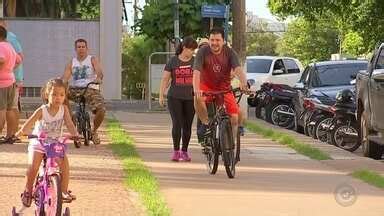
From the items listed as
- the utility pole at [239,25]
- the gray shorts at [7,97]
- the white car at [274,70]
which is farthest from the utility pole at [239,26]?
the white car at [274,70]

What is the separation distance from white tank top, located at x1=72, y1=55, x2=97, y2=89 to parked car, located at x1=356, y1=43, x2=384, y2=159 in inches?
162

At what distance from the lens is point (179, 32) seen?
22750 millimetres

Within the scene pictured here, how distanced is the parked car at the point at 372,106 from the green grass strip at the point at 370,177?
1875 mm

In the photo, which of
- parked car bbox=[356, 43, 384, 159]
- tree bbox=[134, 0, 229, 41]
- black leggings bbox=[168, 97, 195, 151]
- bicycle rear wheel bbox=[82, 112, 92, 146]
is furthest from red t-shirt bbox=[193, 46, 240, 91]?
tree bbox=[134, 0, 229, 41]

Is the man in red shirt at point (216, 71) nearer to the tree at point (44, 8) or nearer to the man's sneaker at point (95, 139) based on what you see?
the man's sneaker at point (95, 139)

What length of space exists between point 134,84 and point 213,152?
21359mm

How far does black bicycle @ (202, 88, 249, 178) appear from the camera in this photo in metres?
10.0

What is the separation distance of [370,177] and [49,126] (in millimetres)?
4364

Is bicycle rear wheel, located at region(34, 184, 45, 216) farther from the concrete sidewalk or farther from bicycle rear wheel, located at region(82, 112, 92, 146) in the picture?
bicycle rear wheel, located at region(82, 112, 92, 146)

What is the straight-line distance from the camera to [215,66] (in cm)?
1034

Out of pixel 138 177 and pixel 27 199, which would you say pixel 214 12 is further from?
pixel 27 199

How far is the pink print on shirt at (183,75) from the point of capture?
37.6 feet

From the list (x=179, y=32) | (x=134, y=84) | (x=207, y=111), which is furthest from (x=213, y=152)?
(x=134, y=84)

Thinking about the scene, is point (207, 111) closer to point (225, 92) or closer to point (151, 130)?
point (225, 92)
